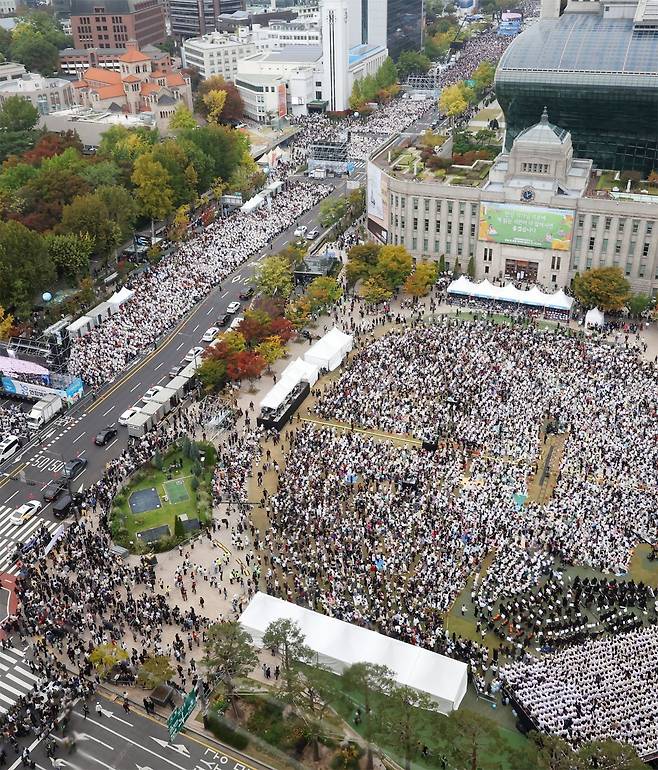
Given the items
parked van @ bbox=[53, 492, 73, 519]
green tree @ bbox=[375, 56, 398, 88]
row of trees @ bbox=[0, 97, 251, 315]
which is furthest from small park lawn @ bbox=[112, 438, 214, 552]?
green tree @ bbox=[375, 56, 398, 88]

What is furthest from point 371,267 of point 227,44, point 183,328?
point 227,44

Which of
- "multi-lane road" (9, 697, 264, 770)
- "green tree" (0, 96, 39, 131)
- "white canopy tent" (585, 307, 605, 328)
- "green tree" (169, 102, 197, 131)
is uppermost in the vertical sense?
→ "green tree" (0, 96, 39, 131)

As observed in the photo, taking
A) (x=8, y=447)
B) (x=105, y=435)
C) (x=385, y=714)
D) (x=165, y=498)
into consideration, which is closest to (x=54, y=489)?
(x=105, y=435)

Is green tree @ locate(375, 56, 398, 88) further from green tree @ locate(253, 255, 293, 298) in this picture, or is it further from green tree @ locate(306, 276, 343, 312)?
green tree @ locate(306, 276, 343, 312)

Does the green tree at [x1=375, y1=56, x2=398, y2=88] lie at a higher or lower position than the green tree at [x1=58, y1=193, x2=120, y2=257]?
higher

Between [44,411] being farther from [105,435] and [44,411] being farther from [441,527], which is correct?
[441,527]

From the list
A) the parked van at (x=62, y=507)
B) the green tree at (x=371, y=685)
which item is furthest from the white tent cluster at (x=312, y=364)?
the green tree at (x=371, y=685)

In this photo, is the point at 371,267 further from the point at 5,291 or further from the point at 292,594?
the point at 292,594
